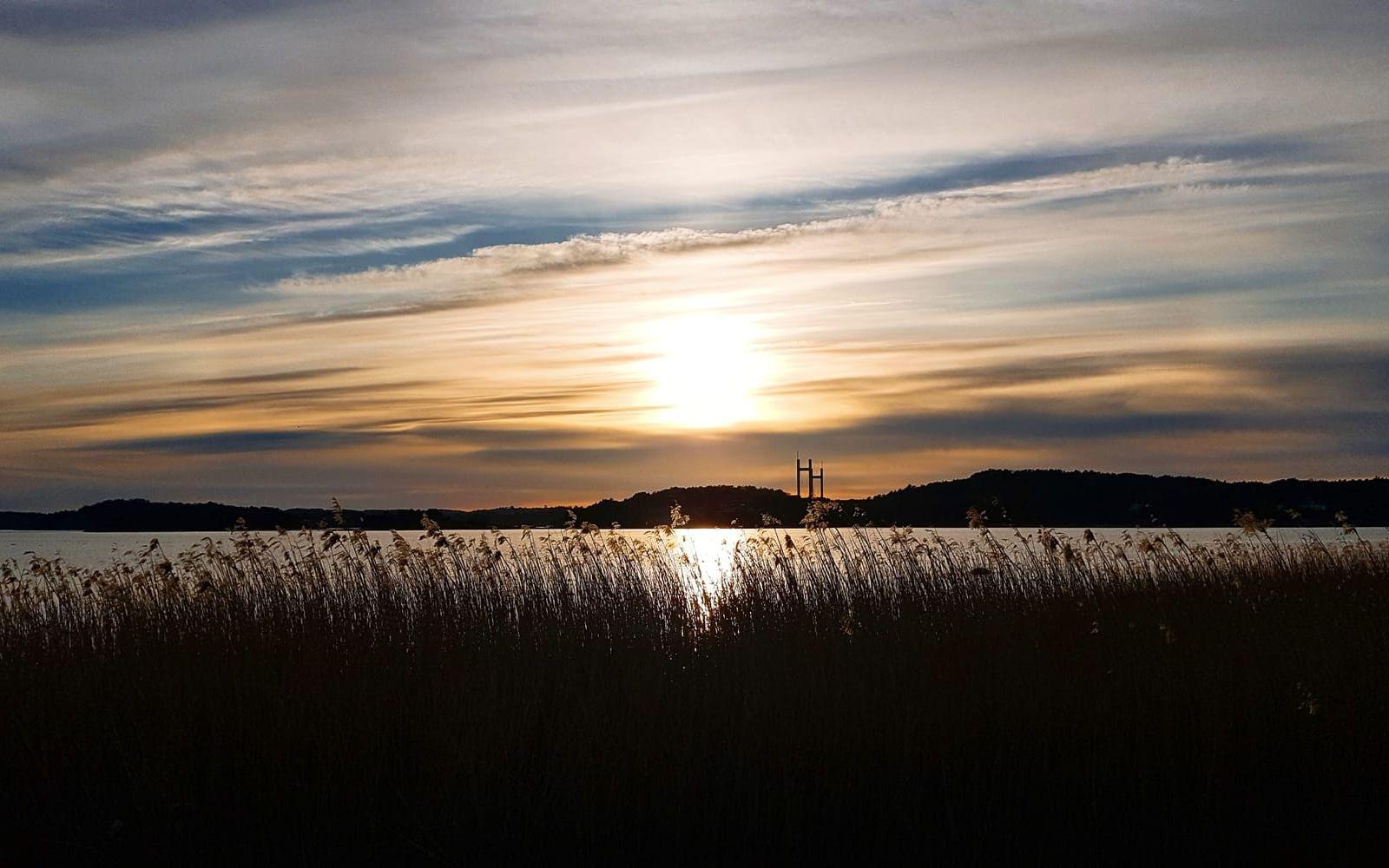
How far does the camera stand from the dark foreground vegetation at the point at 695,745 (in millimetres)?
6488

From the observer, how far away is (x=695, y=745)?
7.33m

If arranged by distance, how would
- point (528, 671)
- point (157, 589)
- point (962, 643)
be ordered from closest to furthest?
point (528, 671), point (962, 643), point (157, 589)

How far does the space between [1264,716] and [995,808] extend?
250 cm

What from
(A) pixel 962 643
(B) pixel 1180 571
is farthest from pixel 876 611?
(B) pixel 1180 571

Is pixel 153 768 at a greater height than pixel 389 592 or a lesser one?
lesser

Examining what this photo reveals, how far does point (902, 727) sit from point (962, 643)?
3395 millimetres

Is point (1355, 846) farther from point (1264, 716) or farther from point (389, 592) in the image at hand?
point (389, 592)

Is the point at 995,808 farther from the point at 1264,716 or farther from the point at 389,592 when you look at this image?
the point at 389,592

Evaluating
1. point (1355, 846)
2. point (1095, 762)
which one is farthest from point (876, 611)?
point (1355, 846)

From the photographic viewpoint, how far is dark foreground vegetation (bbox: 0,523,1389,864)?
6488 mm

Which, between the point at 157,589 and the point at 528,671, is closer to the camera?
the point at 528,671

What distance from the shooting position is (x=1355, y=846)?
6.36 meters

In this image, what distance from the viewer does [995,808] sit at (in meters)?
6.75

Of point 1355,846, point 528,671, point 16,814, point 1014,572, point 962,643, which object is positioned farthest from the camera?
point 1014,572
